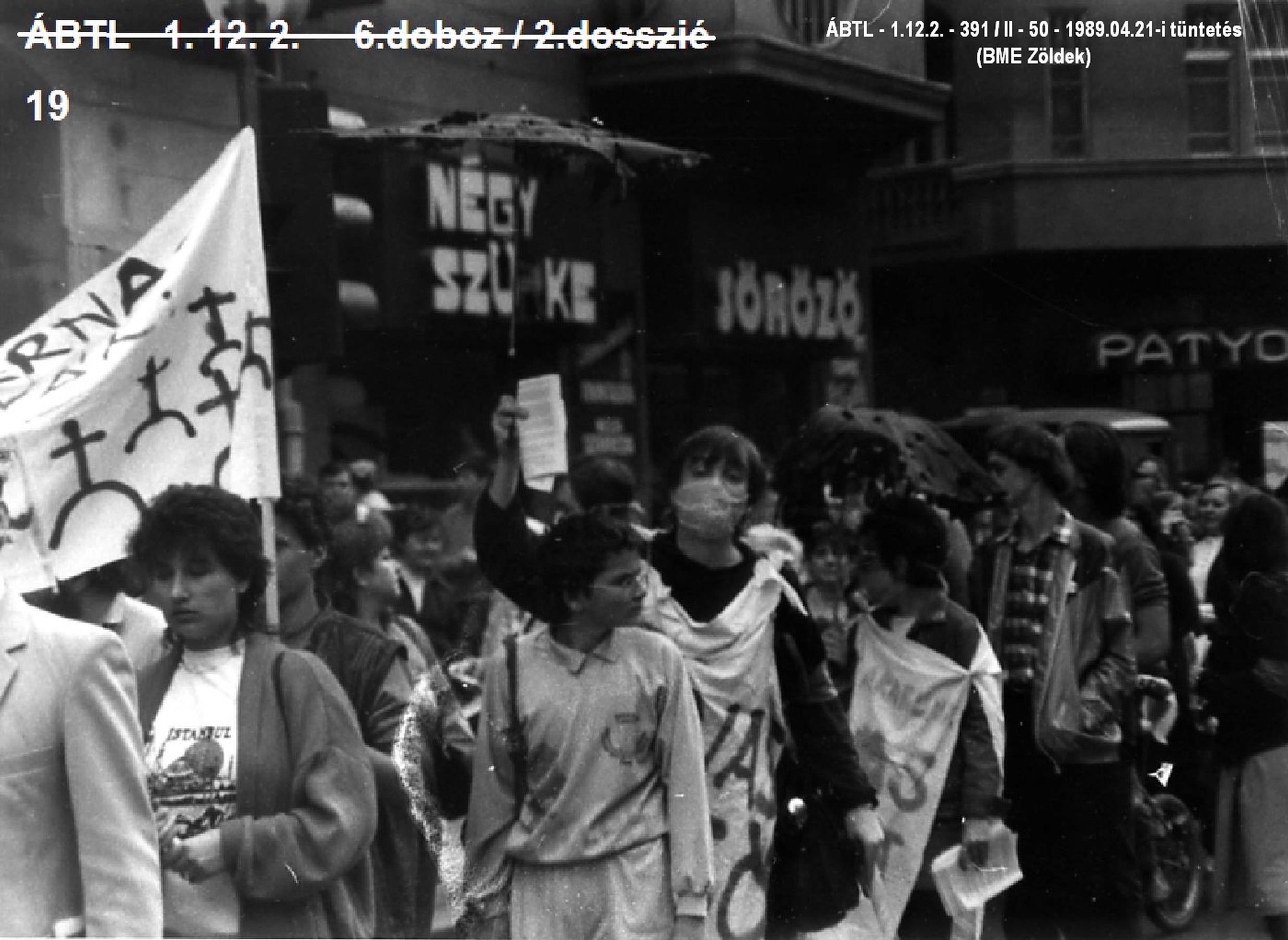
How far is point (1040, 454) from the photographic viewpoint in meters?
6.67

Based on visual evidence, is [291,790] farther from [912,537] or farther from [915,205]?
[915,205]

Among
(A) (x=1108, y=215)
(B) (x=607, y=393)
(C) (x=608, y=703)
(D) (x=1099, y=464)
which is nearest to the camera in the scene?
(C) (x=608, y=703)

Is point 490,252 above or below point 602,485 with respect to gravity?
above

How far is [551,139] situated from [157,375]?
2.33 m

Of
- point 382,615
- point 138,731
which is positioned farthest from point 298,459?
point 138,731

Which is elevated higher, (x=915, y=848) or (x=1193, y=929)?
(x=915, y=848)

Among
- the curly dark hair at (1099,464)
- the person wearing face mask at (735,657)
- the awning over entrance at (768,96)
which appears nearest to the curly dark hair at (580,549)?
the person wearing face mask at (735,657)

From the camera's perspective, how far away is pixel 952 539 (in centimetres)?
786

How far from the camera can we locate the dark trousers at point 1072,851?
21.4ft

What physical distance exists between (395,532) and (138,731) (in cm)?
590

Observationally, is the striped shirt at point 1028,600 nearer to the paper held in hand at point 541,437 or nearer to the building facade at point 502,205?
the paper held in hand at point 541,437

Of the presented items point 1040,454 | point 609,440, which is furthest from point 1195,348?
point 609,440

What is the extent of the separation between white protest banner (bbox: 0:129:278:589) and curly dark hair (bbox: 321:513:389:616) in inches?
43.7

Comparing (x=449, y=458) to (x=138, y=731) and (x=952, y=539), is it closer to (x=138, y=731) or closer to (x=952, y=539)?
(x=952, y=539)
